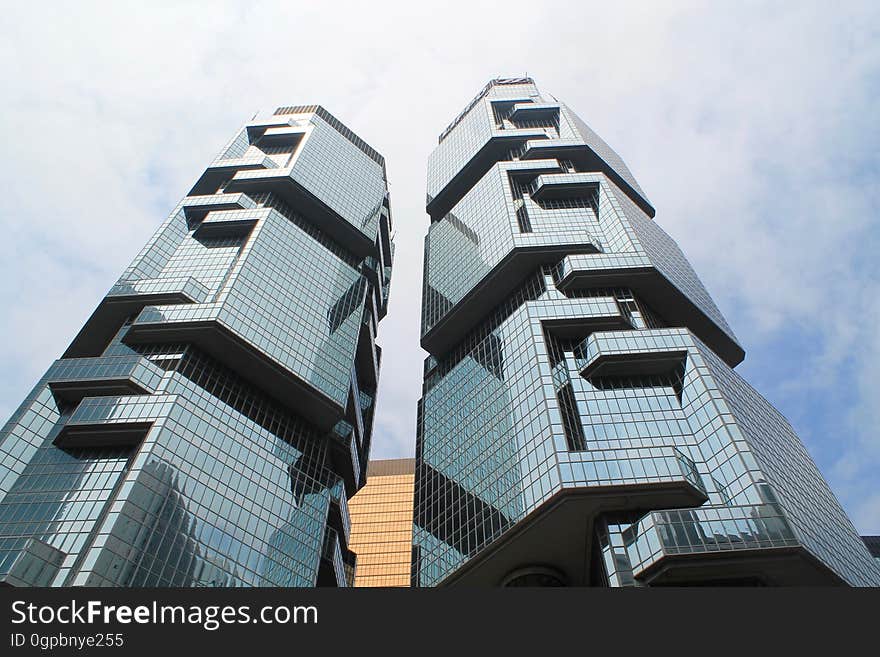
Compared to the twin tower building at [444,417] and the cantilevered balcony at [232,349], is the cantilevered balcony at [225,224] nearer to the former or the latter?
the twin tower building at [444,417]

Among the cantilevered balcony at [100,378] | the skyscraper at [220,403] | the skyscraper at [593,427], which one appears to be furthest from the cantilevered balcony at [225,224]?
the cantilevered balcony at [100,378]

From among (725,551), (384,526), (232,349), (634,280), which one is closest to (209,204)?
(232,349)

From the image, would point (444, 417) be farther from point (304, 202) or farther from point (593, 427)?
point (304, 202)

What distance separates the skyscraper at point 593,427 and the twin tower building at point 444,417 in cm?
23

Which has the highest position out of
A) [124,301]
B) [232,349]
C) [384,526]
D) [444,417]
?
[384,526]

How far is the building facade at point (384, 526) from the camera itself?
359ft

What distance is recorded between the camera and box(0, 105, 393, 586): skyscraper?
54406mm

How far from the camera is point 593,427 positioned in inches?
2281

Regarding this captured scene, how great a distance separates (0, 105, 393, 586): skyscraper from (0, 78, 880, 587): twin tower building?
28 centimetres

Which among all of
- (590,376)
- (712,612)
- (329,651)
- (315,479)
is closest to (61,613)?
(329,651)

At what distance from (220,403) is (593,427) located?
3707 cm

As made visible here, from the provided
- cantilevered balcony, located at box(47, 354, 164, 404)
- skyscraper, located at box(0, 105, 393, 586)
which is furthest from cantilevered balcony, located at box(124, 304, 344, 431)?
cantilevered balcony, located at box(47, 354, 164, 404)

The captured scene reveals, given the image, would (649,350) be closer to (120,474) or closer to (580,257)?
(580,257)

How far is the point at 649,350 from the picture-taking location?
62.6m
